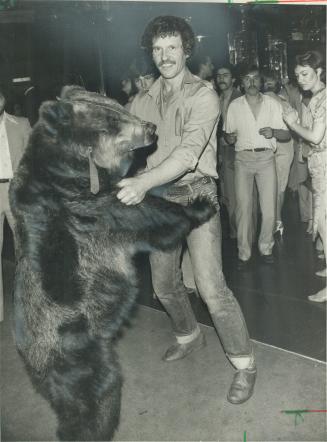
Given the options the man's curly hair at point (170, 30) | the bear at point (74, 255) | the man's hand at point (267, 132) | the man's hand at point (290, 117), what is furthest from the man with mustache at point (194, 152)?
the man's hand at point (267, 132)

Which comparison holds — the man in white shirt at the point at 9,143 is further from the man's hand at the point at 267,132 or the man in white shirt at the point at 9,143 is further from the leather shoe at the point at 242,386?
the man's hand at the point at 267,132

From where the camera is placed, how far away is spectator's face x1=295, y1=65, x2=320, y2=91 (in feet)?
13.1

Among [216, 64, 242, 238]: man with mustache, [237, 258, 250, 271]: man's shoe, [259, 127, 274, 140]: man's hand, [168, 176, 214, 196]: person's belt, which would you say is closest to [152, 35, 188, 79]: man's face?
[168, 176, 214, 196]: person's belt

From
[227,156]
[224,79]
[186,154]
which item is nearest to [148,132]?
[186,154]

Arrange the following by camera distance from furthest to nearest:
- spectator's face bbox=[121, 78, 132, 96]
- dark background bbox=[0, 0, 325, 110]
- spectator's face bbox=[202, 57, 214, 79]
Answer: dark background bbox=[0, 0, 325, 110]
spectator's face bbox=[121, 78, 132, 96]
spectator's face bbox=[202, 57, 214, 79]

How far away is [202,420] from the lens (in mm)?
2742

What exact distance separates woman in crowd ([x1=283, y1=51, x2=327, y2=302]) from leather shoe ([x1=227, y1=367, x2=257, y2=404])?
4.92 ft

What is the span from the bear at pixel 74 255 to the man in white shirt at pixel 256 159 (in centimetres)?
302

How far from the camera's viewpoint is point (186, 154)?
8.39ft

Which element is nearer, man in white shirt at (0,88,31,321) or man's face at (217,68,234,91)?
man in white shirt at (0,88,31,321)

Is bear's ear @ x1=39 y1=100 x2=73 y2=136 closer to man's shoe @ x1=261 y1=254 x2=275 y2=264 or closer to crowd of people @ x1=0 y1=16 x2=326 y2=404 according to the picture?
crowd of people @ x1=0 y1=16 x2=326 y2=404

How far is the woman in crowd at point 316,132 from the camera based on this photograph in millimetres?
3867

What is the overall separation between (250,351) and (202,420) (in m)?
0.54

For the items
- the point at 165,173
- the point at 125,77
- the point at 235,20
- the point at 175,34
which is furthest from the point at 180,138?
the point at 235,20
